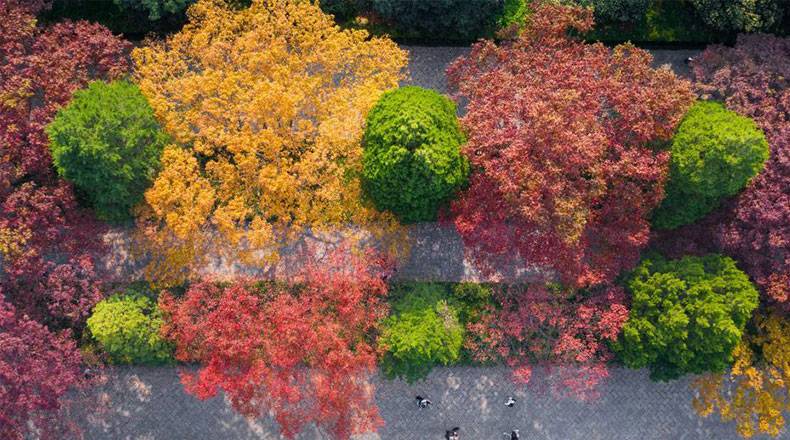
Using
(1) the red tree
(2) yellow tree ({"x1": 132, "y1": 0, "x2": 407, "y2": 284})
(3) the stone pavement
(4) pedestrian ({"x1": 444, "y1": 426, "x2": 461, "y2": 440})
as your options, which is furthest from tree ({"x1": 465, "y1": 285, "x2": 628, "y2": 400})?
(1) the red tree

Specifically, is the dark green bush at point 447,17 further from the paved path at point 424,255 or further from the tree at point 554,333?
the tree at point 554,333

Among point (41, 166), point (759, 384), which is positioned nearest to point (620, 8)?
point (759, 384)

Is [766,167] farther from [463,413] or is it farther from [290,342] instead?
[290,342]

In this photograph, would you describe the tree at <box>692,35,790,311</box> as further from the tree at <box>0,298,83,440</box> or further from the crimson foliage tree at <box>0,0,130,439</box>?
the tree at <box>0,298,83,440</box>

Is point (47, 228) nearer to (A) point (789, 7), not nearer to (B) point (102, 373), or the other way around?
(B) point (102, 373)

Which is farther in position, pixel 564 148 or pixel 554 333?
pixel 554 333

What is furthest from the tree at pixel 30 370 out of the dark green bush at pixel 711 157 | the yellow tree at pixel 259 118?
the dark green bush at pixel 711 157
